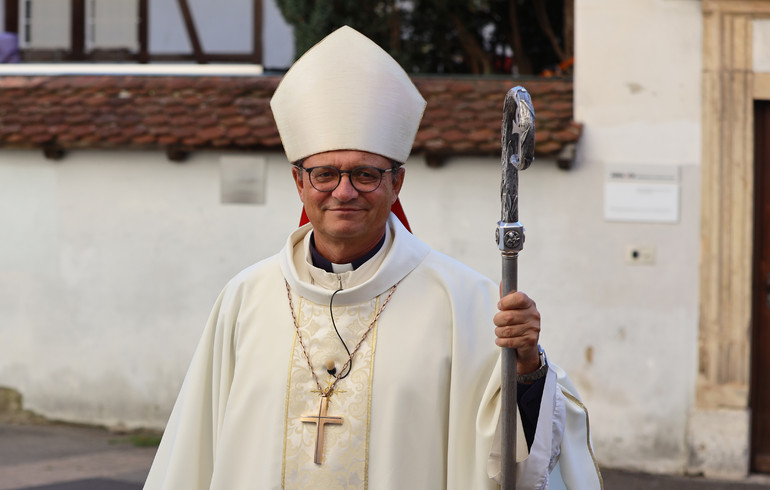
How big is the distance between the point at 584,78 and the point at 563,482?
5.65 metres

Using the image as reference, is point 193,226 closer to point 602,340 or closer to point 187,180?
point 187,180

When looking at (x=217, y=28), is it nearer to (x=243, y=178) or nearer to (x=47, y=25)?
(x=47, y=25)

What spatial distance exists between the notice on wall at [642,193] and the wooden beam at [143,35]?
5.63 metres

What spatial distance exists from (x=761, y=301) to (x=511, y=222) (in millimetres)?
6021

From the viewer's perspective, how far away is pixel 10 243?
9227mm

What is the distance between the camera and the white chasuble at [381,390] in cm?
284

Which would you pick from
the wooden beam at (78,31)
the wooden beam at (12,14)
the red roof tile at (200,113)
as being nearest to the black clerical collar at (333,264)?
the red roof tile at (200,113)

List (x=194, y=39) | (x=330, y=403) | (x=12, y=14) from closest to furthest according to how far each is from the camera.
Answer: (x=330, y=403)
(x=194, y=39)
(x=12, y=14)

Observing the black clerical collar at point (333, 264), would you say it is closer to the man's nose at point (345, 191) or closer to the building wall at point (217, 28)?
the man's nose at point (345, 191)

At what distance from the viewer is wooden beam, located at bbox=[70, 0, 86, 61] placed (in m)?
11.9

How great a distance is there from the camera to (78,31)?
11969 mm

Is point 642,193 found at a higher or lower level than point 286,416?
higher

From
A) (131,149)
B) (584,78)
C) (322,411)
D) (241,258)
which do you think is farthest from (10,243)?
(322,411)

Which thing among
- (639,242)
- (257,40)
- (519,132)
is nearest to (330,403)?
(519,132)
